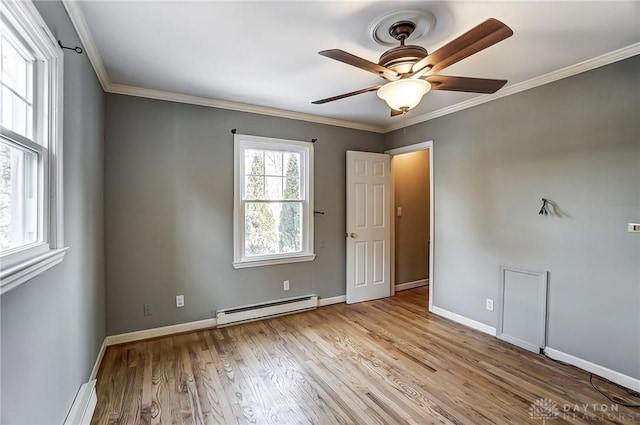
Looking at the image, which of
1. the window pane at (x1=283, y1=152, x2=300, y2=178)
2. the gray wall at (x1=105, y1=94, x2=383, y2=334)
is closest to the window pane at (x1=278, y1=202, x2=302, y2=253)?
the gray wall at (x1=105, y1=94, x2=383, y2=334)

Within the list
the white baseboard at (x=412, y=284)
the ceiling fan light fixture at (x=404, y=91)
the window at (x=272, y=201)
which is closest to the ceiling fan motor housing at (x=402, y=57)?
the ceiling fan light fixture at (x=404, y=91)

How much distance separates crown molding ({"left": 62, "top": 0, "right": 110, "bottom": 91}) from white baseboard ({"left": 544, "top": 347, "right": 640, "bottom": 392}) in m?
4.34

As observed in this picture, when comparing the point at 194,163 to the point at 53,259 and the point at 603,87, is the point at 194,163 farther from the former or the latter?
the point at 603,87

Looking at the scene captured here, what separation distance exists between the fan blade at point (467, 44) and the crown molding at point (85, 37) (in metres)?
2.01

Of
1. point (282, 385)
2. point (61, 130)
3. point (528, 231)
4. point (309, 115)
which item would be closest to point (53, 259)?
point (61, 130)

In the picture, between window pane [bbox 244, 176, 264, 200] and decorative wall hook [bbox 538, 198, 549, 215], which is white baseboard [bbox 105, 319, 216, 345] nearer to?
window pane [bbox 244, 176, 264, 200]

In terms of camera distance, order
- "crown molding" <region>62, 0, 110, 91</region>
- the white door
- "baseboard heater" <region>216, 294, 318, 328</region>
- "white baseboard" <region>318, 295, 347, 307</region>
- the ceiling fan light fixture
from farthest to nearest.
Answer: the white door
"white baseboard" <region>318, 295, 347, 307</region>
"baseboard heater" <region>216, 294, 318, 328</region>
the ceiling fan light fixture
"crown molding" <region>62, 0, 110, 91</region>

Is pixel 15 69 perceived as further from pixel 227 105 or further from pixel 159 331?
pixel 159 331

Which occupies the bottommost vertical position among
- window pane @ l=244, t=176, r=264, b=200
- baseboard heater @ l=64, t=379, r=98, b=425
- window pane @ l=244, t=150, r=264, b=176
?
baseboard heater @ l=64, t=379, r=98, b=425

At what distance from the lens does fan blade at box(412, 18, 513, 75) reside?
4.40ft

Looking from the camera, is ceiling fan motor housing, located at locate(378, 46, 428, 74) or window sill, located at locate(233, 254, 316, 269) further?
window sill, located at locate(233, 254, 316, 269)

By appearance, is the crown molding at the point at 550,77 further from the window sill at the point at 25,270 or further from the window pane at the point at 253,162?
the window sill at the point at 25,270

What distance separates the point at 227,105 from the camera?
3.31m

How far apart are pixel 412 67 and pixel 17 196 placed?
2.08 m
